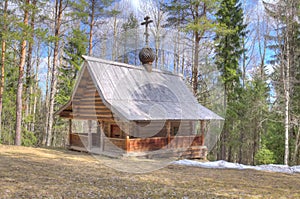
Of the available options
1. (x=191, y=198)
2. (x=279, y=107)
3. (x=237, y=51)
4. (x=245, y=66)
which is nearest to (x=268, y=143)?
(x=279, y=107)

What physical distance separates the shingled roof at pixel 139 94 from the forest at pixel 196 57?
793mm

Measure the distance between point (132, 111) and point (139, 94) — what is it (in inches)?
79.0

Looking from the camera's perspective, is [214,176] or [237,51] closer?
[214,176]

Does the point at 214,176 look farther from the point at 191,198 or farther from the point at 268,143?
the point at 268,143

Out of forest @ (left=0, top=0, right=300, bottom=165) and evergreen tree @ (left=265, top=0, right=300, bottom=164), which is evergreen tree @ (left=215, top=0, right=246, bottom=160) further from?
evergreen tree @ (left=265, top=0, right=300, bottom=164)

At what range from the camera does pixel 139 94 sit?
43.5ft

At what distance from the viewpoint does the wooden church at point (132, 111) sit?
38.9 feet

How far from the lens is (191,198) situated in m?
5.87

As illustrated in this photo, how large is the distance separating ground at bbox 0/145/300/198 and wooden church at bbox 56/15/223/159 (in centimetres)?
257

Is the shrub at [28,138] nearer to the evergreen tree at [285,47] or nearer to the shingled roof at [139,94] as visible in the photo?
the shingled roof at [139,94]

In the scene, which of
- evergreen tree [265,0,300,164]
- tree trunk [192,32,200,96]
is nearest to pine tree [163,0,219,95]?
tree trunk [192,32,200,96]

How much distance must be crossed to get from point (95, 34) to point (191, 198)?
16970mm

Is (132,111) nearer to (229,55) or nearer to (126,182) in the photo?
(126,182)

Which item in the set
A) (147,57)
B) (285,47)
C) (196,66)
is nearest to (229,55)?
(196,66)
